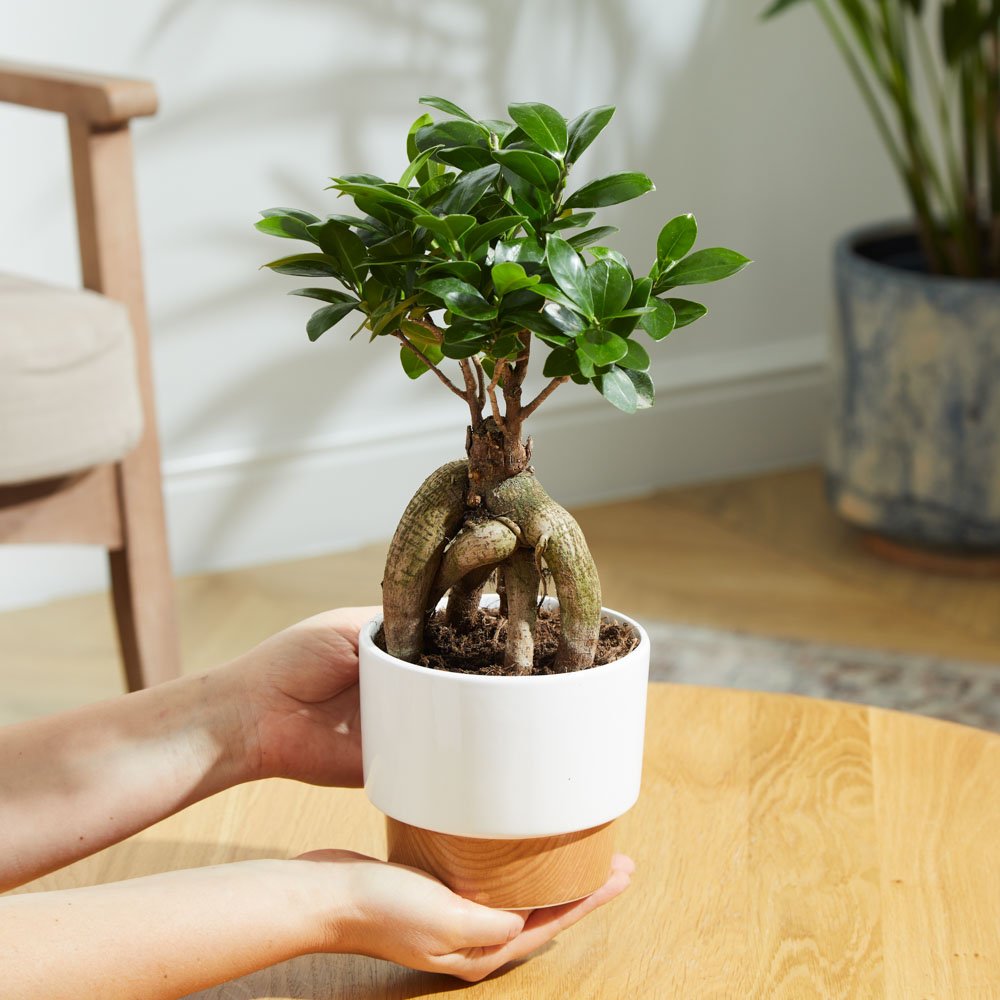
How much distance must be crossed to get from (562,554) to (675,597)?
131 centimetres

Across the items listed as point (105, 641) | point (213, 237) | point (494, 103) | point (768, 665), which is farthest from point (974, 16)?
point (105, 641)

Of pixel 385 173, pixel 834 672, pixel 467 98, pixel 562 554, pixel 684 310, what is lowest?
pixel 834 672

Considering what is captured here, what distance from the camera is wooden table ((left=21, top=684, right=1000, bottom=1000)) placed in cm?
60

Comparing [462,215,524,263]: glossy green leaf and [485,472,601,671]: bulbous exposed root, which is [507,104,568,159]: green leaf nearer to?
[462,215,524,263]: glossy green leaf

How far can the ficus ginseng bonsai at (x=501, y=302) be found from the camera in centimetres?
56

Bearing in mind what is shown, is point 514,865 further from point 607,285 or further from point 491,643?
point 607,285

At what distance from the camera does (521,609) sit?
61cm

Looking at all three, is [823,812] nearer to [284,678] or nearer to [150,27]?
[284,678]

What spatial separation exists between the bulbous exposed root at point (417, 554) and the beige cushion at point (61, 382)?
0.68 meters

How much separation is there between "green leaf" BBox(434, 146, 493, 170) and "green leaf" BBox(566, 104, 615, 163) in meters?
0.03

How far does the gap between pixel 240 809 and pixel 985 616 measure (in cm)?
135

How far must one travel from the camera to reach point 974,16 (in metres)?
1.80

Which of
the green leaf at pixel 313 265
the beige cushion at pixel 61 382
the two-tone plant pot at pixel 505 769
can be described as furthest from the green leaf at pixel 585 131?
the beige cushion at pixel 61 382

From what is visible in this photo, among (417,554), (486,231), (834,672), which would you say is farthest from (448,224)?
(834,672)
